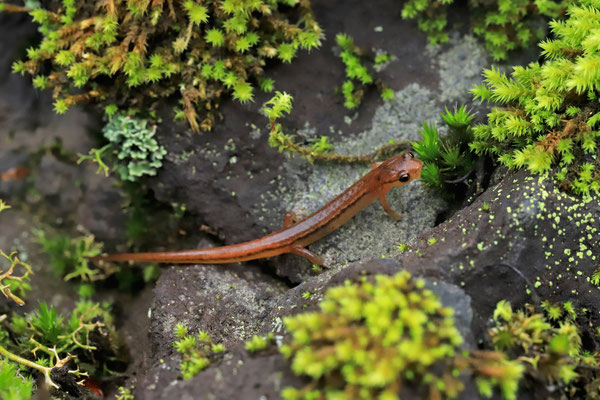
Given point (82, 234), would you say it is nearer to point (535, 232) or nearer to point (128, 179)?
point (128, 179)

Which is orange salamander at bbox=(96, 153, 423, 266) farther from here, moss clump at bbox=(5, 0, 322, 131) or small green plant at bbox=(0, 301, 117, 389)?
moss clump at bbox=(5, 0, 322, 131)

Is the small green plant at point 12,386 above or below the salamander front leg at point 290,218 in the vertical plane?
below

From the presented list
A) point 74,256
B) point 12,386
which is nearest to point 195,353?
point 12,386

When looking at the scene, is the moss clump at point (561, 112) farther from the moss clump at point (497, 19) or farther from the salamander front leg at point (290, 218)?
the salamander front leg at point (290, 218)

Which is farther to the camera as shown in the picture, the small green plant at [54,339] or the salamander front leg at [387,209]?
the salamander front leg at [387,209]

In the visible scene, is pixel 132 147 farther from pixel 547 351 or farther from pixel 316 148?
pixel 547 351

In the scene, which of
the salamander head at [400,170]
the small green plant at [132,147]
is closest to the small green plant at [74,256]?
the small green plant at [132,147]

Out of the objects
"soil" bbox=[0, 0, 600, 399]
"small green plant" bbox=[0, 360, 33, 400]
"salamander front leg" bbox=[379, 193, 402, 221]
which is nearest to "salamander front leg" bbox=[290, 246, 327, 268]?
"soil" bbox=[0, 0, 600, 399]
